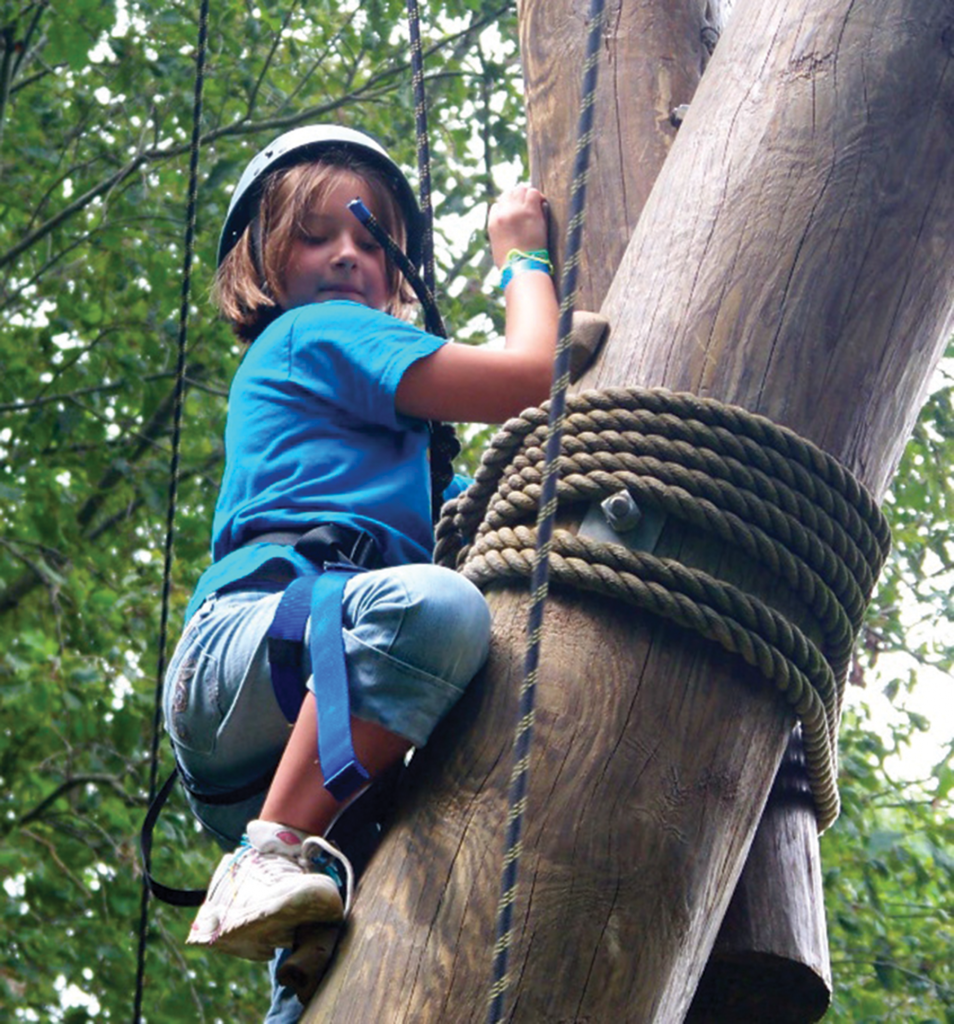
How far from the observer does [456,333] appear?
686cm

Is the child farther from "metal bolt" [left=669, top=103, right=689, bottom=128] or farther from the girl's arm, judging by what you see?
"metal bolt" [left=669, top=103, right=689, bottom=128]

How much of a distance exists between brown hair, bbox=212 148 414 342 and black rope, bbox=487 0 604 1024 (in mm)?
828

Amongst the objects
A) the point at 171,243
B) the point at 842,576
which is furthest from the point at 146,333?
the point at 842,576

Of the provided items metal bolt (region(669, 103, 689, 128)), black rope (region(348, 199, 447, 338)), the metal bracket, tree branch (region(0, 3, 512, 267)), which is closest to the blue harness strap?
the metal bracket

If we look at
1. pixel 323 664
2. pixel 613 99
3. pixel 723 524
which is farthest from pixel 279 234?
pixel 723 524

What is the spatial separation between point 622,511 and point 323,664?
13.2 inches

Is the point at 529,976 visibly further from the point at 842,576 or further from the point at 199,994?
the point at 199,994

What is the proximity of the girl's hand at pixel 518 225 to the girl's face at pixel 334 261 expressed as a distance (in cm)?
21

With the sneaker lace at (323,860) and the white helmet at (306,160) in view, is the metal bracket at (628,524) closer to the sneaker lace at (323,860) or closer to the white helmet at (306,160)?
the sneaker lace at (323,860)

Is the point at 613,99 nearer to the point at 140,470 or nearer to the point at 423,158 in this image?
the point at 423,158

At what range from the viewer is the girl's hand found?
2203 millimetres

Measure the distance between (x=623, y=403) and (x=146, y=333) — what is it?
5.20 meters

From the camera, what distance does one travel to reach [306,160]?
8.20 feet

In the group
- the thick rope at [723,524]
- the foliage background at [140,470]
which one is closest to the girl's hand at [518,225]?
the thick rope at [723,524]
